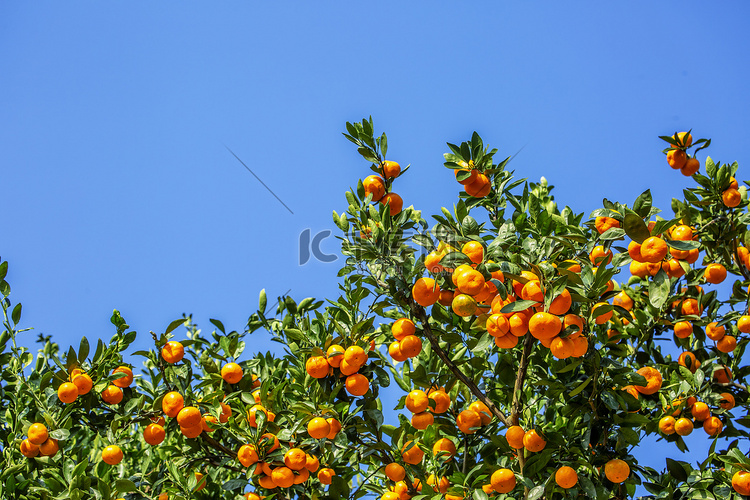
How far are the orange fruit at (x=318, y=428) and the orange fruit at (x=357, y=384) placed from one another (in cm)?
19

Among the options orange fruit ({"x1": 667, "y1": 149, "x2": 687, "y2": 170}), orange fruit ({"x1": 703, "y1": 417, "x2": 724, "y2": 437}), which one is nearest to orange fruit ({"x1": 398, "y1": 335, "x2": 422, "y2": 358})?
orange fruit ({"x1": 703, "y1": 417, "x2": 724, "y2": 437})

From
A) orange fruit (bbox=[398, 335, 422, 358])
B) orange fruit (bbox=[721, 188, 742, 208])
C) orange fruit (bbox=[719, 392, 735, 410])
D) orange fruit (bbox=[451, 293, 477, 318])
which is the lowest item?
orange fruit (bbox=[398, 335, 422, 358])

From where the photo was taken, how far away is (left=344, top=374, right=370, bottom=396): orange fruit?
8.66ft

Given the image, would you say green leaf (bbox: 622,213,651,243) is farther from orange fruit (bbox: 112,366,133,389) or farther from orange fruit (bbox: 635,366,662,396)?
orange fruit (bbox: 112,366,133,389)

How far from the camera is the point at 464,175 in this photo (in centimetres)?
276

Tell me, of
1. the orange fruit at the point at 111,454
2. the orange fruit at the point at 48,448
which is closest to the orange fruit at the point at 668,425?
the orange fruit at the point at 111,454

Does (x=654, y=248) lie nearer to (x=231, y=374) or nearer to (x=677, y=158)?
(x=677, y=158)

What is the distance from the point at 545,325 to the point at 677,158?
2.26 m

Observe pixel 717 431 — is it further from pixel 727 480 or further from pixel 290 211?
pixel 290 211

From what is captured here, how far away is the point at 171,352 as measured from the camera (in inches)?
122

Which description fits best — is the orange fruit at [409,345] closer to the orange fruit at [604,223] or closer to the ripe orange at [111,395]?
the orange fruit at [604,223]

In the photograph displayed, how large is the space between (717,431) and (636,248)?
5.09 ft

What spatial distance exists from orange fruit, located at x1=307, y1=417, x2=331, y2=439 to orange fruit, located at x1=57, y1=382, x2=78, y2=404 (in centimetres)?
134

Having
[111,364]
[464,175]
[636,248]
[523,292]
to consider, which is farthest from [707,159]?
[111,364]
